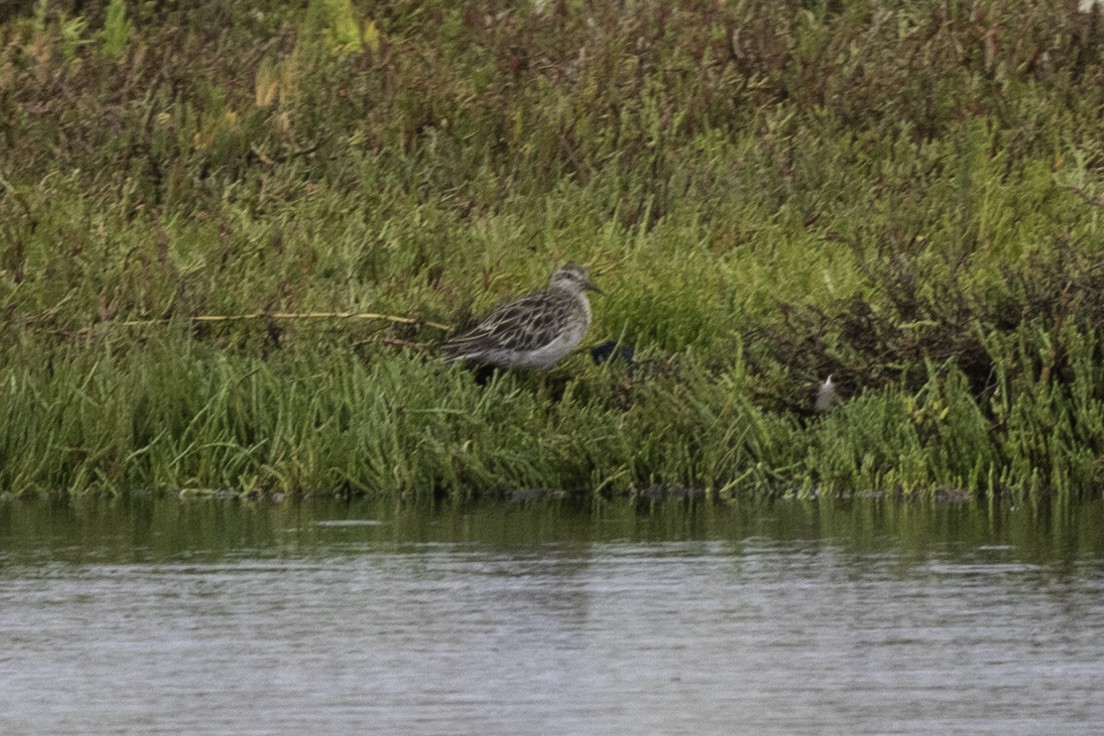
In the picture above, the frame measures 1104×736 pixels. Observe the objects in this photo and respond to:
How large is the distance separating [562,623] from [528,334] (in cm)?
453

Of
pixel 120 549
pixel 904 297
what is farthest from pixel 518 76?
pixel 120 549

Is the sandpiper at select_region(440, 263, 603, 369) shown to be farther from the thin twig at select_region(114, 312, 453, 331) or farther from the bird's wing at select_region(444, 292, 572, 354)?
the thin twig at select_region(114, 312, 453, 331)

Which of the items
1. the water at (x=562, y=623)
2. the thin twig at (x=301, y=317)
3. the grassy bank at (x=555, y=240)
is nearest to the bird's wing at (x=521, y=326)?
the grassy bank at (x=555, y=240)

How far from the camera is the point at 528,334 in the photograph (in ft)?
37.8

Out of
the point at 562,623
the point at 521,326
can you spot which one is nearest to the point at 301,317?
the point at 521,326

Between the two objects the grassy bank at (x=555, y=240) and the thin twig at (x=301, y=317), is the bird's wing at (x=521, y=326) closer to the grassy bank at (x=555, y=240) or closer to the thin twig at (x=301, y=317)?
the grassy bank at (x=555, y=240)

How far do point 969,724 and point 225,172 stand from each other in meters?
10.6

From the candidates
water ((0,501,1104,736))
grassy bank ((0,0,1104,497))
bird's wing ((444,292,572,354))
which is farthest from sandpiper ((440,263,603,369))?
water ((0,501,1104,736))

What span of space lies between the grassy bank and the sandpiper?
165mm

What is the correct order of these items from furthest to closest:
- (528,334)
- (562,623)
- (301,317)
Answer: (301,317), (528,334), (562,623)

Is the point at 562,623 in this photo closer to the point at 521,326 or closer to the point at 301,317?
the point at 521,326

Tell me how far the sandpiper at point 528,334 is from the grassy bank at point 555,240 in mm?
165

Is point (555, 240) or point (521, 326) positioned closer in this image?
point (521, 326)

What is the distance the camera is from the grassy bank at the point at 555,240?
1082 centimetres
